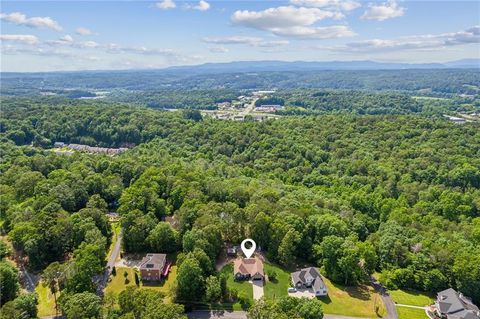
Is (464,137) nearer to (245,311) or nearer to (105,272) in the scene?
(245,311)

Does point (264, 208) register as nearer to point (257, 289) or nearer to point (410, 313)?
point (257, 289)

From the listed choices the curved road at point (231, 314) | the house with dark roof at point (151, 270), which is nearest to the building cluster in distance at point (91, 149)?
the house with dark roof at point (151, 270)

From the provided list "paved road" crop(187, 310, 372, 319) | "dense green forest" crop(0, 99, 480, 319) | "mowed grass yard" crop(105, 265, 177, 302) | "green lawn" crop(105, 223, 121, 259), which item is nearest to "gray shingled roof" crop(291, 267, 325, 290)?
"dense green forest" crop(0, 99, 480, 319)

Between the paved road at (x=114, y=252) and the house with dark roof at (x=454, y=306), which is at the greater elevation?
the paved road at (x=114, y=252)

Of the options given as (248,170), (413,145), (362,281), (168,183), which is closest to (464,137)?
(413,145)

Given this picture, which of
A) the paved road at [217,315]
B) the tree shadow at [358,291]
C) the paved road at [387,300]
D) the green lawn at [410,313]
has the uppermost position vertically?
the paved road at [217,315]

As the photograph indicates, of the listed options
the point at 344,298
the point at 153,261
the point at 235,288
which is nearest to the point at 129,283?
the point at 153,261

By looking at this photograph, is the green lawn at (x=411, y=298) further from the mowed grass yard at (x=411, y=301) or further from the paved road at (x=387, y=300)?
Answer: the paved road at (x=387, y=300)
